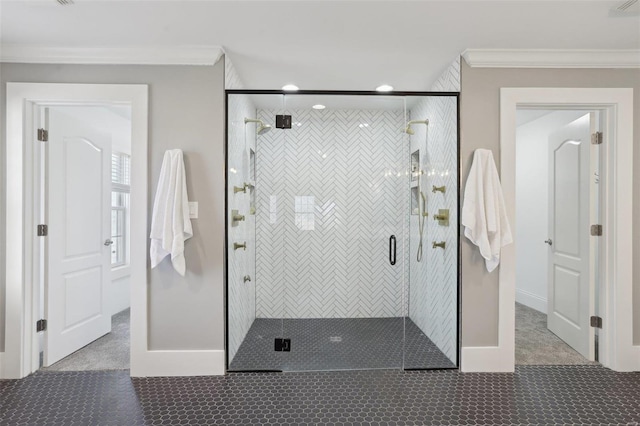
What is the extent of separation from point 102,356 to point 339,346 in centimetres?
196

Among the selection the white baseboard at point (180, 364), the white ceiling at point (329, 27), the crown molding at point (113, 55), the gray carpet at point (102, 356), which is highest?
the white ceiling at point (329, 27)

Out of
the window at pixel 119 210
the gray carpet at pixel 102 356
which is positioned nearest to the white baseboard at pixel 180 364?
the gray carpet at pixel 102 356

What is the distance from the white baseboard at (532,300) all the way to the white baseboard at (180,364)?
3710mm

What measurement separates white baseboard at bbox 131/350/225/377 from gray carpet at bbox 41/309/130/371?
278 mm

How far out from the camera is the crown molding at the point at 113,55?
246 centimetres

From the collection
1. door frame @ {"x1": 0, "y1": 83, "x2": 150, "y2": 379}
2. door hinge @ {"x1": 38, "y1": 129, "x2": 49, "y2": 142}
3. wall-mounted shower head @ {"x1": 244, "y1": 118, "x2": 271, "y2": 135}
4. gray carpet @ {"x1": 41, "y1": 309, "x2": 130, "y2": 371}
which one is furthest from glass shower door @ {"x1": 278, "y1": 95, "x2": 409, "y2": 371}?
door hinge @ {"x1": 38, "y1": 129, "x2": 49, "y2": 142}

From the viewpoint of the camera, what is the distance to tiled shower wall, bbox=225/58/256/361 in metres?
2.62

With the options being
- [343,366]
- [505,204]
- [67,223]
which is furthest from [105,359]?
[505,204]

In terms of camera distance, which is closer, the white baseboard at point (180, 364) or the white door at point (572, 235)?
the white baseboard at point (180, 364)

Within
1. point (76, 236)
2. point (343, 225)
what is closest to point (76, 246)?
point (76, 236)

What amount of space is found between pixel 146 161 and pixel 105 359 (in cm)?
166

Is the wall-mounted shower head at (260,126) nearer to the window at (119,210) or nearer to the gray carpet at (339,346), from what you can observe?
the gray carpet at (339,346)

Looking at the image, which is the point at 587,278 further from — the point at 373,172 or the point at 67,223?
the point at 67,223

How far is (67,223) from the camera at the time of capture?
2.86 m
